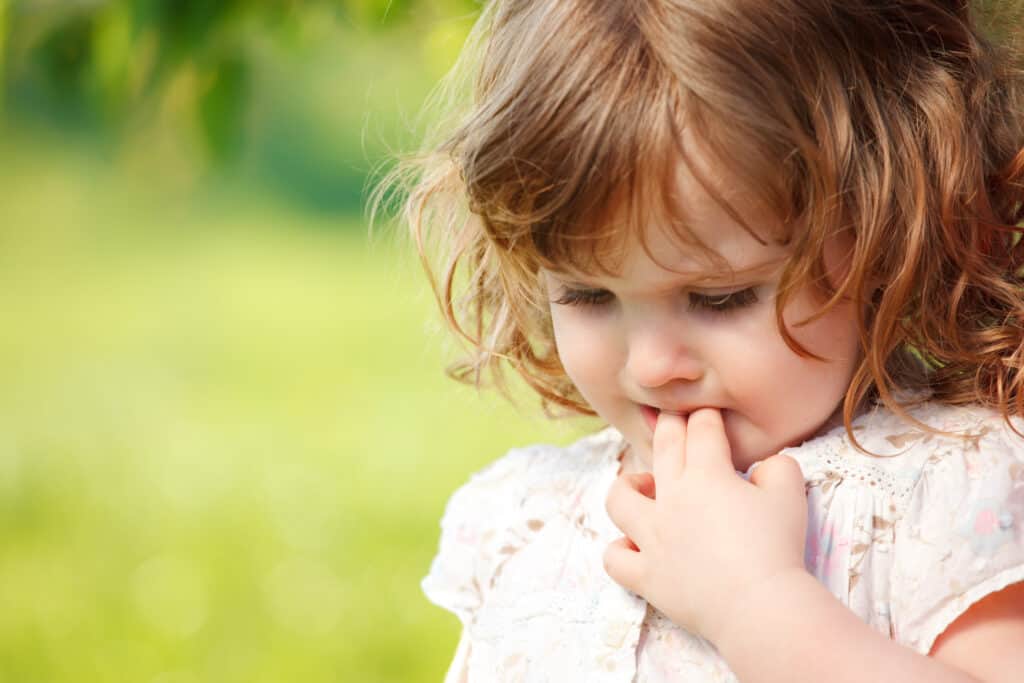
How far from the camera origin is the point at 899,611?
129 centimetres

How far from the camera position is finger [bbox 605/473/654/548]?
4.60ft

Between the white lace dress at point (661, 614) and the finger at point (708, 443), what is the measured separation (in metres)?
0.09

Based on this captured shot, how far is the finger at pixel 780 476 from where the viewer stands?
4.34ft

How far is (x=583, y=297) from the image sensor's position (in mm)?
1440

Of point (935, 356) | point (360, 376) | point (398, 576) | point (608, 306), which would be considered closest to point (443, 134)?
point (608, 306)

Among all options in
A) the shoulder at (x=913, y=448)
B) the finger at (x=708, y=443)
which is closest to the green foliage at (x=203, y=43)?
the finger at (x=708, y=443)

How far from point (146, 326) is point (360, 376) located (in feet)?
4.67

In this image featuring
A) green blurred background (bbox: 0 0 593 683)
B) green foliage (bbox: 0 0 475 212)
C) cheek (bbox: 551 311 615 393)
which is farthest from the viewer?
green blurred background (bbox: 0 0 593 683)

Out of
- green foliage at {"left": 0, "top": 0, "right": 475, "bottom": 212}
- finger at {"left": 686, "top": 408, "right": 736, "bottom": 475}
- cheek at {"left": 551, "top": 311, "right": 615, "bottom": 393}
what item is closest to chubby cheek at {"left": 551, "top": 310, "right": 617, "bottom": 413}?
cheek at {"left": 551, "top": 311, "right": 615, "bottom": 393}

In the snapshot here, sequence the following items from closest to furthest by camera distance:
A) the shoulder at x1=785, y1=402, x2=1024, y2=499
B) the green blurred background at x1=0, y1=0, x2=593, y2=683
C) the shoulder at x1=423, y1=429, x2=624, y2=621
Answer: the shoulder at x1=785, y1=402, x2=1024, y2=499 < the shoulder at x1=423, y1=429, x2=624, y2=621 < the green blurred background at x1=0, y1=0, x2=593, y2=683

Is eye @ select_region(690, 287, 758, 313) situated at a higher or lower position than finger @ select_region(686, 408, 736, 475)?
higher

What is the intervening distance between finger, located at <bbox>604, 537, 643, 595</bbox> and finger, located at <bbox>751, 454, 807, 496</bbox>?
0.15 m

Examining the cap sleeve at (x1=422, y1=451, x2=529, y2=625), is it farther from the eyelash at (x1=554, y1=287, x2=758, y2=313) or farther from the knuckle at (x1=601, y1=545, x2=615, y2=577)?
the eyelash at (x1=554, y1=287, x2=758, y2=313)

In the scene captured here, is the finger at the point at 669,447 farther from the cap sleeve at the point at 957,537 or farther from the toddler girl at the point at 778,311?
the cap sleeve at the point at 957,537
